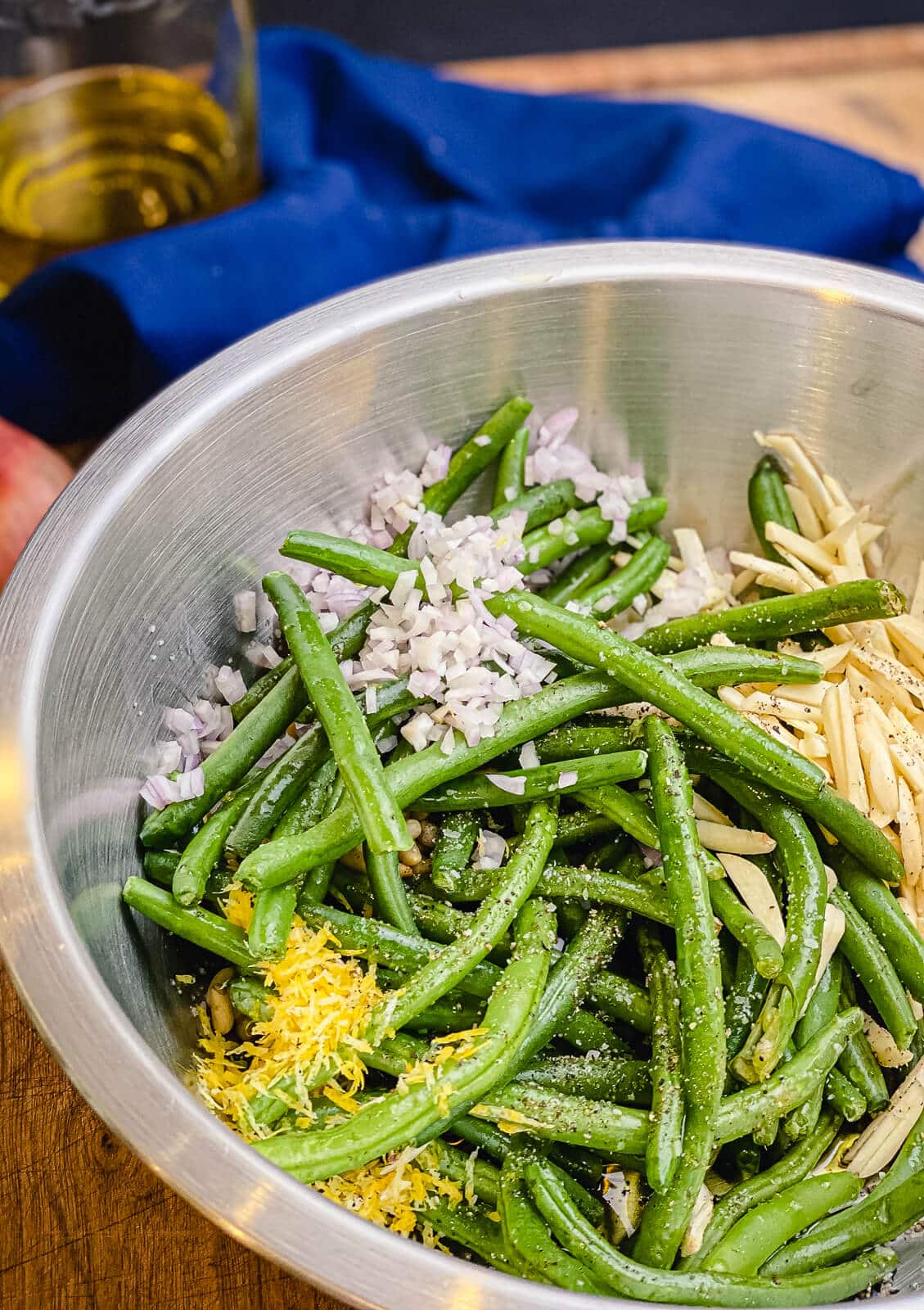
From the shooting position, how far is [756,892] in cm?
163

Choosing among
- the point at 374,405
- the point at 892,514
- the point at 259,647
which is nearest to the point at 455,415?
the point at 374,405

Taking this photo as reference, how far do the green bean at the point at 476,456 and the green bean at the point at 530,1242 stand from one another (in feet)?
3.29

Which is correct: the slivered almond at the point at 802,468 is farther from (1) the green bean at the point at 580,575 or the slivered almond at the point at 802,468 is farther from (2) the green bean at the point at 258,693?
(2) the green bean at the point at 258,693

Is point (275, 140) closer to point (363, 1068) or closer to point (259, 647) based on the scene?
point (259, 647)

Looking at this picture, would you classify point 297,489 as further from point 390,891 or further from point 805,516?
point 805,516

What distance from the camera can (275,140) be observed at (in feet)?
9.71

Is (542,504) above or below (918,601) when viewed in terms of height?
above

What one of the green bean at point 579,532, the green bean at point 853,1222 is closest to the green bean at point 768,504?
the green bean at point 579,532

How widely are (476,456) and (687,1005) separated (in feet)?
3.13

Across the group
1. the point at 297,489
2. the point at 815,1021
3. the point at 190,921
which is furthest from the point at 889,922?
the point at 297,489

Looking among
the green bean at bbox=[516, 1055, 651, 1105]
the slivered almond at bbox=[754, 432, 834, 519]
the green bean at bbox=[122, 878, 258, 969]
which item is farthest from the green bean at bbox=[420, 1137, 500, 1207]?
the slivered almond at bbox=[754, 432, 834, 519]

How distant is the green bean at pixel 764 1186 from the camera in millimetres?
1438

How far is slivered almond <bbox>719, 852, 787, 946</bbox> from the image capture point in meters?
1.61

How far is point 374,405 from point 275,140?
1314 mm
